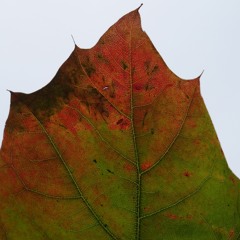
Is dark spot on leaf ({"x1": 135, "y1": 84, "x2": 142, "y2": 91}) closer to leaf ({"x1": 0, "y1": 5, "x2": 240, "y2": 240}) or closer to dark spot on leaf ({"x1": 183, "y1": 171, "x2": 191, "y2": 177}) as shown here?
leaf ({"x1": 0, "y1": 5, "x2": 240, "y2": 240})

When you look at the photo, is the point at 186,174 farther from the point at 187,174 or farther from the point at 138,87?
the point at 138,87

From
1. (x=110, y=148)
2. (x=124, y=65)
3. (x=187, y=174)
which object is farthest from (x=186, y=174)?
(x=124, y=65)

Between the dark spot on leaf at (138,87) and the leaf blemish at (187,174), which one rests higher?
the dark spot on leaf at (138,87)

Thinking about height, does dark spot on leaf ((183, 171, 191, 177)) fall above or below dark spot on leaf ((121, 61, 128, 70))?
below

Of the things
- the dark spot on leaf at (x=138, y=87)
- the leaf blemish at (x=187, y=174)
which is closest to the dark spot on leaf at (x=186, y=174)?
the leaf blemish at (x=187, y=174)

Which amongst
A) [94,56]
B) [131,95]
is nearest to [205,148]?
[131,95]

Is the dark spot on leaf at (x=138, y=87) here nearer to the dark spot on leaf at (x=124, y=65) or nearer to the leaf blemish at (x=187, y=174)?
the dark spot on leaf at (x=124, y=65)

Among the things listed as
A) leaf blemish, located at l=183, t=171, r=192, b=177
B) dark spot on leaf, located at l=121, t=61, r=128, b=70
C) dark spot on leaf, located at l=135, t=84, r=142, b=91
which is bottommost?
leaf blemish, located at l=183, t=171, r=192, b=177

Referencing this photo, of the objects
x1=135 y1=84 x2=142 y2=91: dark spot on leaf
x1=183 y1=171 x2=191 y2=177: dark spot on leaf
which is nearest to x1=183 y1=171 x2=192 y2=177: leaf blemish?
x1=183 y1=171 x2=191 y2=177: dark spot on leaf
